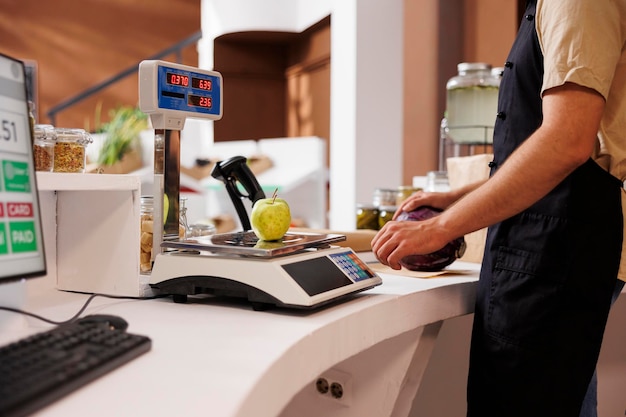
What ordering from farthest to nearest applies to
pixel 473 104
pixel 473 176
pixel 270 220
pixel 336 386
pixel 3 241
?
pixel 473 104
pixel 473 176
pixel 336 386
pixel 270 220
pixel 3 241

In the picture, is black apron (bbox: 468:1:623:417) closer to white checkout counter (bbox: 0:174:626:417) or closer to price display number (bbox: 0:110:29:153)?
white checkout counter (bbox: 0:174:626:417)

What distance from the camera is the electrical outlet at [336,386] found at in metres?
1.44

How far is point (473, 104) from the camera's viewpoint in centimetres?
→ 245

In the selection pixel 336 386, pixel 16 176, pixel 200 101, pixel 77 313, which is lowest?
pixel 336 386

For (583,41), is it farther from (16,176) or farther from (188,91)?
(16,176)

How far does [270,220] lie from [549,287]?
510 mm

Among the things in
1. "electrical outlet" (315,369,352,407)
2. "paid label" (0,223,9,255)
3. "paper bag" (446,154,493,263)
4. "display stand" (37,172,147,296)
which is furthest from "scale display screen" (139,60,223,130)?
"paper bag" (446,154,493,263)

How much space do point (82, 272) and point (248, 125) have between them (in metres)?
6.40

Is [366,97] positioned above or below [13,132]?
above

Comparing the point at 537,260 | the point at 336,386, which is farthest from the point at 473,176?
the point at 336,386

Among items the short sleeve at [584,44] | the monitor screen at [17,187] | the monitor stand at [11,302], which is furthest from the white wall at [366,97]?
the monitor screen at [17,187]

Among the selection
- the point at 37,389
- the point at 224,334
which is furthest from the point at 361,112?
the point at 37,389

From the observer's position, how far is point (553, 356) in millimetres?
1258

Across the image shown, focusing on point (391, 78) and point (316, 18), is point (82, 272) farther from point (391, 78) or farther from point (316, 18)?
point (316, 18)
